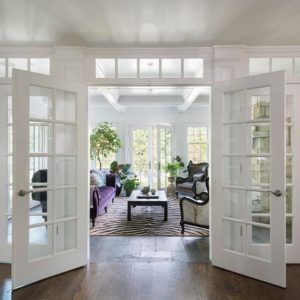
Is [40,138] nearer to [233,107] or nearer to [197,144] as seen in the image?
[233,107]

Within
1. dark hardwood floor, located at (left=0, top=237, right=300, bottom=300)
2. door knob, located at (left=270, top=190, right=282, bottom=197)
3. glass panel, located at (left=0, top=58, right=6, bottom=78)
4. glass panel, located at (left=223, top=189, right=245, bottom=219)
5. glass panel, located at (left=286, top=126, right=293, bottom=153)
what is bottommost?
dark hardwood floor, located at (left=0, top=237, right=300, bottom=300)

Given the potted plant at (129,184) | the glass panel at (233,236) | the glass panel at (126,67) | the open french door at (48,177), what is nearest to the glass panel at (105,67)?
the glass panel at (126,67)

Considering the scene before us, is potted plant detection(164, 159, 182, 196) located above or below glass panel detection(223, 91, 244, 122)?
below

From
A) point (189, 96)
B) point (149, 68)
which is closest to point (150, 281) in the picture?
point (149, 68)

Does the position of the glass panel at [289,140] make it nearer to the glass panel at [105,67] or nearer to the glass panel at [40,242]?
the glass panel at [105,67]

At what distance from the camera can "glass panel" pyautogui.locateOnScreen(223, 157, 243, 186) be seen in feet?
9.61

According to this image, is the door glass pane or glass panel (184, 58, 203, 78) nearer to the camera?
glass panel (184, 58, 203, 78)

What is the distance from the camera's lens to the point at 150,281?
2717 millimetres

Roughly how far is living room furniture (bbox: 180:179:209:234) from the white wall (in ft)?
13.8

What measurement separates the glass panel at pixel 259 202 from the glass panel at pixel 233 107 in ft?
2.75

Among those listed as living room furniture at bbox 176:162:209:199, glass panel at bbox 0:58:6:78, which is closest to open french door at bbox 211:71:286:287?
glass panel at bbox 0:58:6:78

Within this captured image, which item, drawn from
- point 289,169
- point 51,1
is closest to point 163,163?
point 289,169

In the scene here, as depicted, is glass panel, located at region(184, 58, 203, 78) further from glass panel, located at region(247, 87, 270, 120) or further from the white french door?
the white french door

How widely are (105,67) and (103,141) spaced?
4.53m
